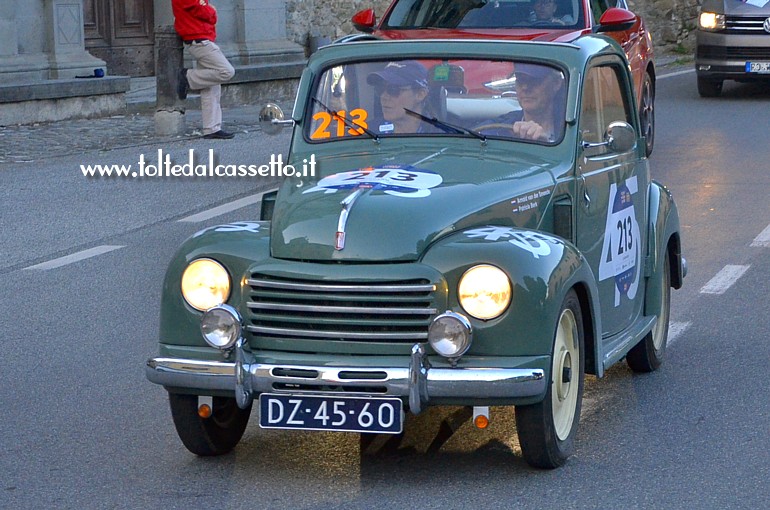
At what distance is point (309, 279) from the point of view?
17.4 ft

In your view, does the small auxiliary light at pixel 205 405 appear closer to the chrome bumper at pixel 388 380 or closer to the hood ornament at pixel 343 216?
the chrome bumper at pixel 388 380

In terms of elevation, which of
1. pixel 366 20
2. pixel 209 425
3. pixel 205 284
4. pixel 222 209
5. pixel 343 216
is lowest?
pixel 222 209

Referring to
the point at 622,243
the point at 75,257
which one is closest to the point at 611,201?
the point at 622,243

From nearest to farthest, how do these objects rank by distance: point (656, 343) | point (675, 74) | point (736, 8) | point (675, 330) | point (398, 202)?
point (398, 202), point (656, 343), point (675, 330), point (736, 8), point (675, 74)

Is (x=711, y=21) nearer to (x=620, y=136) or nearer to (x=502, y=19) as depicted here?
(x=502, y=19)

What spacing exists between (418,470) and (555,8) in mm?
8080

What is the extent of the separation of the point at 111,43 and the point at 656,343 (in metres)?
15.7

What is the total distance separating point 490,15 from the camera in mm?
13047

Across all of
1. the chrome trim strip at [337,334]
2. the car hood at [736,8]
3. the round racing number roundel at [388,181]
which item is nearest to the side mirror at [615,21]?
the car hood at [736,8]

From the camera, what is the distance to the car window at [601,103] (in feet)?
21.2

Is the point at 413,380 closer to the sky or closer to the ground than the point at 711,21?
closer to the ground

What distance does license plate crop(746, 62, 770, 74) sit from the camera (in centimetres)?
2038

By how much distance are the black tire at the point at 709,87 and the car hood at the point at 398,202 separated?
604 inches

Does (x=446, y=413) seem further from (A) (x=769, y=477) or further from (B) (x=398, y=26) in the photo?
(B) (x=398, y=26)
